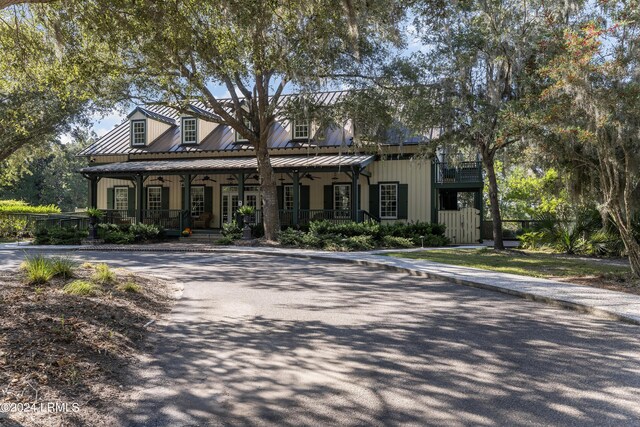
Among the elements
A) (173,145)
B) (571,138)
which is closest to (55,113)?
(173,145)

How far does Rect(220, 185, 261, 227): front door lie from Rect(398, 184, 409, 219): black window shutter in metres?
7.11

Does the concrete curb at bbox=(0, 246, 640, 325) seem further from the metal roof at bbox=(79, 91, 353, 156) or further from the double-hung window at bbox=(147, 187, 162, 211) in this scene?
the metal roof at bbox=(79, 91, 353, 156)

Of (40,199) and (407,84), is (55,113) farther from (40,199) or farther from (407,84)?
(40,199)

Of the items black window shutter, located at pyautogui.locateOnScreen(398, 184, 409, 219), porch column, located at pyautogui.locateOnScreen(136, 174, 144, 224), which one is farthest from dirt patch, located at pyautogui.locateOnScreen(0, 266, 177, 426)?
black window shutter, located at pyautogui.locateOnScreen(398, 184, 409, 219)

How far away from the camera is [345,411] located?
356cm

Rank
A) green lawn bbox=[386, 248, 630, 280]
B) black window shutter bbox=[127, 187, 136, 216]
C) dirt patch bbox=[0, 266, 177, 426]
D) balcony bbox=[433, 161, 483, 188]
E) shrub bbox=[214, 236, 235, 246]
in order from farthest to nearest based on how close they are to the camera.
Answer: black window shutter bbox=[127, 187, 136, 216] → balcony bbox=[433, 161, 483, 188] → shrub bbox=[214, 236, 235, 246] → green lawn bbox=[386, 248, 630, 280] → dirt patch bbox=[0, 266, 177, 426]

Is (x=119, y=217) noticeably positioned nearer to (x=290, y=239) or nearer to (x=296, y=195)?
(x=296, y=195)

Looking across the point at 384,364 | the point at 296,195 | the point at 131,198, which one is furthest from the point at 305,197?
the point at 384,364

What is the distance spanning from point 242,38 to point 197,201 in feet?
47.5

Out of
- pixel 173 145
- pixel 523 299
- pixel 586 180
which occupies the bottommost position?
pixel 523 299

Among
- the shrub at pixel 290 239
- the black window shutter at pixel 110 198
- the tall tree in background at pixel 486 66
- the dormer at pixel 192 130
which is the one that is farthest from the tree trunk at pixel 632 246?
the black window shutter at pixel 110 198

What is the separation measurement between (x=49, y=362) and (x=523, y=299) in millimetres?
7172

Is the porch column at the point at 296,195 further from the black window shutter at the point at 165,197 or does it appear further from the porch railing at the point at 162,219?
the black window shutter at the point at 165,197

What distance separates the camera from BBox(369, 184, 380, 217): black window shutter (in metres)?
22.7
